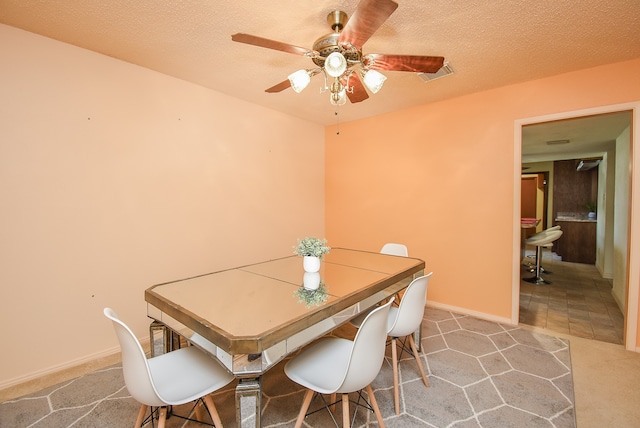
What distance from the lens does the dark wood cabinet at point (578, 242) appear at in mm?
5980

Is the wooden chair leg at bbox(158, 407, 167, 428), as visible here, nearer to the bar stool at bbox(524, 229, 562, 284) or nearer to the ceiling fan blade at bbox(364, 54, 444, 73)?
the ceiling fan blade at bbox(364, 54, 444, 73)

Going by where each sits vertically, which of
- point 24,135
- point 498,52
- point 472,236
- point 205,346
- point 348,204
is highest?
point 498,52

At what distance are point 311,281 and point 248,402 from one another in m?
0.79

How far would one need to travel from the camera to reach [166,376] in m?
1.38

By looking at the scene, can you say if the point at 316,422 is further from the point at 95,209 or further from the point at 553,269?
the point at 553,269

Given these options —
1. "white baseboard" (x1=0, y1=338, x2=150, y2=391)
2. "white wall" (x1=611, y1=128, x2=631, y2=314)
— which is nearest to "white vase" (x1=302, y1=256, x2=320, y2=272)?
"white baseboard" (x1=0, y1=338, x2=150, y2=391)

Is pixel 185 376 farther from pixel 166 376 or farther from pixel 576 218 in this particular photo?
pixel 576 218

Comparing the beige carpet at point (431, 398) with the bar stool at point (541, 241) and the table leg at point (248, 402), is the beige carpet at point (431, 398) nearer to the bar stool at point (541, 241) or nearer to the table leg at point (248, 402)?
the table leg at point (248, 402)

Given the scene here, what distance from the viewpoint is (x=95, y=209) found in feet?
7.78

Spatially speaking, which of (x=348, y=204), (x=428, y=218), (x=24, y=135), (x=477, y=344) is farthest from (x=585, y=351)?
(x=24, y=135)

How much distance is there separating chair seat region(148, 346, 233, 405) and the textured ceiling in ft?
6.69

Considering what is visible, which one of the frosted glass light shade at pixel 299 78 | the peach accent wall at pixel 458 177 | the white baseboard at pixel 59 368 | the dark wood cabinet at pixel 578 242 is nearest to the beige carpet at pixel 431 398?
the white baseboard at pixel 59 368

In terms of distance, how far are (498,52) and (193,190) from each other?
9.81 feet

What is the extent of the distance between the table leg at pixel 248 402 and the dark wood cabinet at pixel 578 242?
7.54 meters
